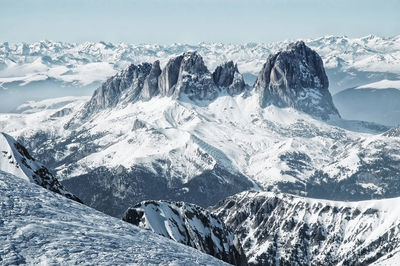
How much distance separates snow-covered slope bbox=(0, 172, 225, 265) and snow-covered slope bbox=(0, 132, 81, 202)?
9345 cm

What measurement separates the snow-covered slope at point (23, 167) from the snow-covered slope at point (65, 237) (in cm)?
9345

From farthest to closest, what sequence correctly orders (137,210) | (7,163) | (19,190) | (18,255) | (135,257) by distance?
(137,210)
(7,163)
(19,190)
(135,257)
(18,255)

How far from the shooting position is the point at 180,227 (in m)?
198

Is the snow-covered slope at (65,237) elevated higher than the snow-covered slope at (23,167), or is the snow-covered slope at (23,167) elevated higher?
the snow-covered slope at (65,237)

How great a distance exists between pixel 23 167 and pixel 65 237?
12448 cm

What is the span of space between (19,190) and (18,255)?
67.6ft

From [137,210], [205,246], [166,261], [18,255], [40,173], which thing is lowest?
Answer: [205,246]

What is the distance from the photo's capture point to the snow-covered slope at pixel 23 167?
166750mm

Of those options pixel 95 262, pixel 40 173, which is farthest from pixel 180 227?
pixel 95 262

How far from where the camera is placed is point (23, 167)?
17612cm

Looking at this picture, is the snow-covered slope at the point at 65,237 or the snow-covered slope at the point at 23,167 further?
the snow-covered slope at the point at 23,167

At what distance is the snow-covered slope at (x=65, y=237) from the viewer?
173 feet

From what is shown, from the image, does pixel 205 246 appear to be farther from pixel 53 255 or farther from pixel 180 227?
Answer: pixel 53 255

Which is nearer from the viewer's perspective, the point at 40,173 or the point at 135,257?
the point at 135,257
